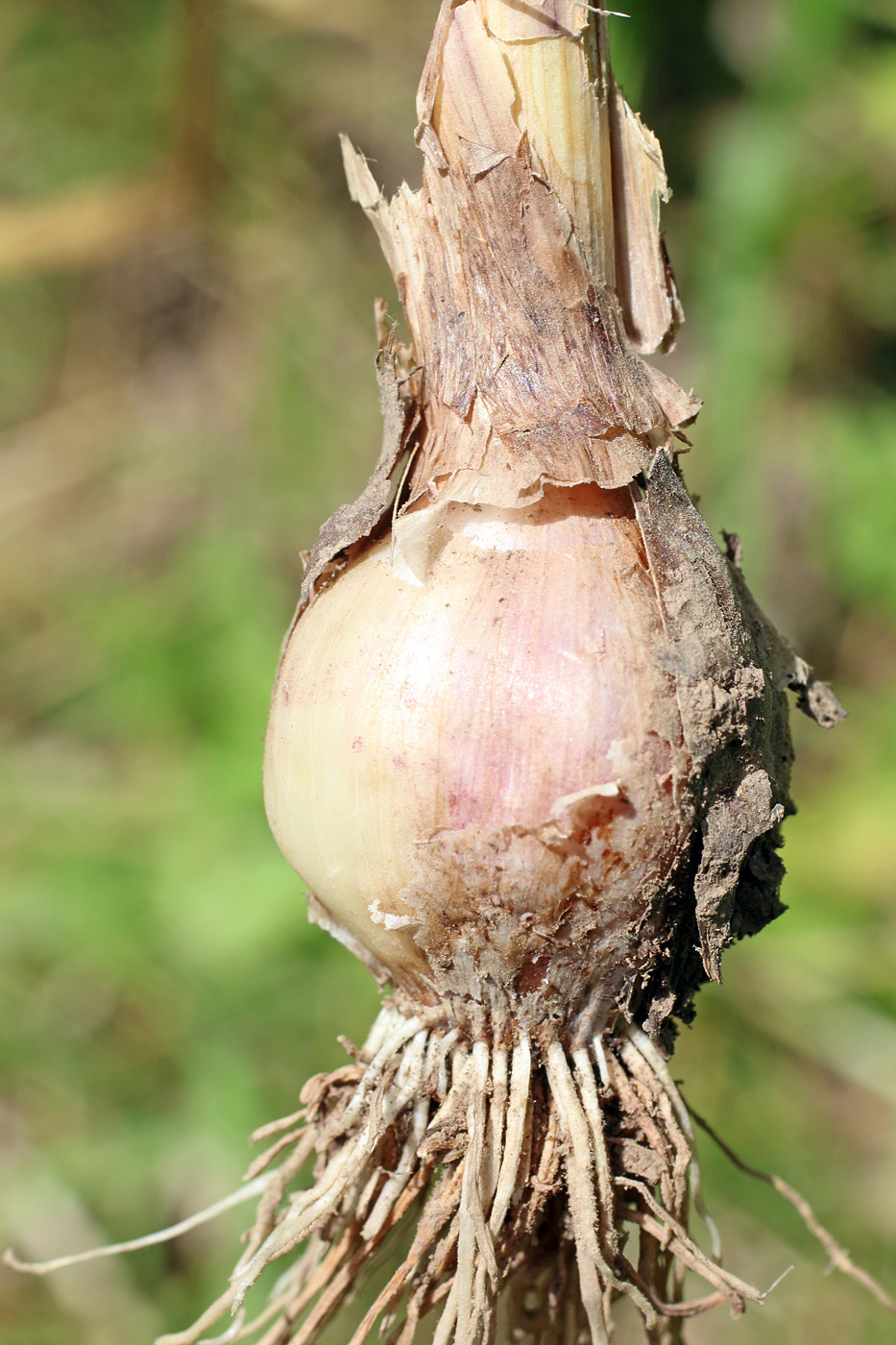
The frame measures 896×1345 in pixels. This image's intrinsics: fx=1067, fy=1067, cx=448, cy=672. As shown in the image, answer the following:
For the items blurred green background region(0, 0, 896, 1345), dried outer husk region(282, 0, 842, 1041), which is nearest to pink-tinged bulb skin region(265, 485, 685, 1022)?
dried outer husk region(282, 0, 842, 1041)

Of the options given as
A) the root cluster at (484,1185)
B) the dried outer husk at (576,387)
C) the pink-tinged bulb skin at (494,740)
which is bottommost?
the root cluster at (484,1185)

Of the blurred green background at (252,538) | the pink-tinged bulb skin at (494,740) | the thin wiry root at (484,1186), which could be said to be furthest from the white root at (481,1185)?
the blurred green background at (252,538)

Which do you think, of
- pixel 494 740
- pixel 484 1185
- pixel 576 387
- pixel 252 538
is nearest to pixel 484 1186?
pixel 484 1185

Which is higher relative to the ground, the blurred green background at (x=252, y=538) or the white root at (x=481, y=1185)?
the blurred green background at (x=252, y=538)

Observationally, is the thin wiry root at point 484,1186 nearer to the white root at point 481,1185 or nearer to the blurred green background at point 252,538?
the white root at point 481,1185

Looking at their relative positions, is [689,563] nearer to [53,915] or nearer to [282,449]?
[53,915]

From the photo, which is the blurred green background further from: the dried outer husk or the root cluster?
the dried outer husk

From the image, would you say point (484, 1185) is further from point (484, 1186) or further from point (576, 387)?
point (576, 387)
